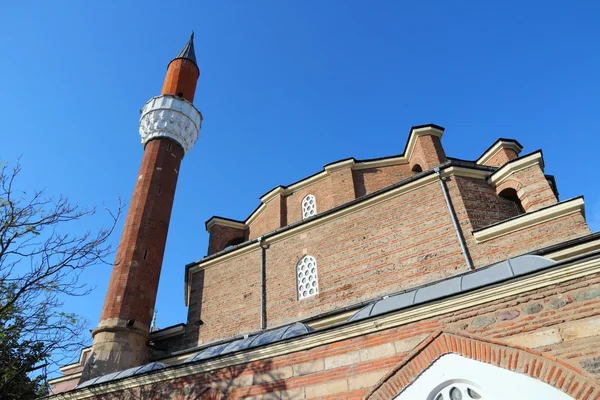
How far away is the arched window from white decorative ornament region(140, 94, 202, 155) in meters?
11.8

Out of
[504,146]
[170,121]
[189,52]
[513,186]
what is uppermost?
[189,52]

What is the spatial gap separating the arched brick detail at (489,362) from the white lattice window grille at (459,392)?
10.1 inches

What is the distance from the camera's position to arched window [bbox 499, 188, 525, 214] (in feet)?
32.4

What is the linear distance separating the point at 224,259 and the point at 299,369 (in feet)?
27.5

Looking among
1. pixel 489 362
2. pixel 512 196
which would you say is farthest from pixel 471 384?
pixel 512 196

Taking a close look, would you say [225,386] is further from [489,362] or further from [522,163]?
[522,163]

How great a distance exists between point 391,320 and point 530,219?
17.7 feet

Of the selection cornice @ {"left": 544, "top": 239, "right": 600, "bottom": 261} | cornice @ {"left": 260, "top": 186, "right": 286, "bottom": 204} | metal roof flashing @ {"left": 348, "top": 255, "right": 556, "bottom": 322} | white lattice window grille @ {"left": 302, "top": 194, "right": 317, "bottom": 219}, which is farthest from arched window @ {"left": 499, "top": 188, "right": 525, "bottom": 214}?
cornice @ {"left": 260, "top": 186, "right": 286, "bottom": 204}

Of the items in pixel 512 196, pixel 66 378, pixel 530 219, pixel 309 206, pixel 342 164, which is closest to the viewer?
pixel 530 219

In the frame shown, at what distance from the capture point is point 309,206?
13.8m

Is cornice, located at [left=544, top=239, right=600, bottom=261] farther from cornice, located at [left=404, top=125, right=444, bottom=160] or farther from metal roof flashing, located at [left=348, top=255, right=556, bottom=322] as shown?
cornice, located at [left=404, top=125, right=444, bottom=160]

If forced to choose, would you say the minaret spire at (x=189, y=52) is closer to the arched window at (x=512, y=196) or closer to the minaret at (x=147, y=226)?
the minaret at (x=147, y=226)

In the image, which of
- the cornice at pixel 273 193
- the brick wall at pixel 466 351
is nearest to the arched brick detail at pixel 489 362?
the brick wall at pixel 466 351

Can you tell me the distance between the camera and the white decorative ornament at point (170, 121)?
15.9 metres
